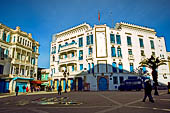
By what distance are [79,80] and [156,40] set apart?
80.4ft

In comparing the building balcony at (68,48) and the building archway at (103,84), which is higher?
the building balcony at (68,48)

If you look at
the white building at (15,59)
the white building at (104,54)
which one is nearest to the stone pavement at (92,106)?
the white building at (104,54)

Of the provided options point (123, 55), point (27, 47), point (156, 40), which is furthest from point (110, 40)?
point (27, 47)

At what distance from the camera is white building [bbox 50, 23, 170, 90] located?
28.2m

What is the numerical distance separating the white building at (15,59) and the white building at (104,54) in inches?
294

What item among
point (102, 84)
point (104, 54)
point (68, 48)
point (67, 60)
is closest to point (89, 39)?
point (104, 54)

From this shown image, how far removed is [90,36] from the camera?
30703mm

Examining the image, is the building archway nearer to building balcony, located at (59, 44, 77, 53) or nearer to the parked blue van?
the parked blue van

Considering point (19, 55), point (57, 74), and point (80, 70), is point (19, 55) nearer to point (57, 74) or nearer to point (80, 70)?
point (57, 74)

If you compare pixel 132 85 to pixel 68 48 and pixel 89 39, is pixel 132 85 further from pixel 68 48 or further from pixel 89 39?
pixel 68 48

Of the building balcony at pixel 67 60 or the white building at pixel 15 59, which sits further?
the building balcony at pixel 67 60

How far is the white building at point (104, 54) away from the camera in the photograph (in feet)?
92.5

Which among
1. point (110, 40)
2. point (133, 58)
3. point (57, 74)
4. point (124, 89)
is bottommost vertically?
point (124, 89)

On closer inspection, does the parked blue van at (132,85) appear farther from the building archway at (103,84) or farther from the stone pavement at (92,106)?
the stone pavement at (92,106)
